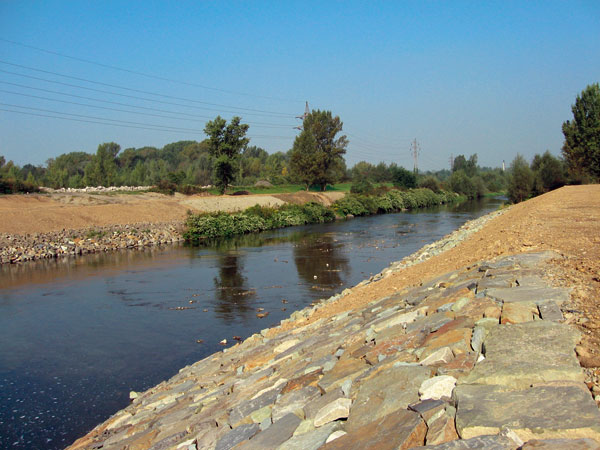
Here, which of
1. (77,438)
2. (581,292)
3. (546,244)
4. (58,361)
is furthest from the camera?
(58,361)

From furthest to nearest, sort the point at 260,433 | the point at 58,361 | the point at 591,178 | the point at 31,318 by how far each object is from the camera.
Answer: the point at 591,178 < the point at 31,318 < the point at 58,361 < the point at 260,433

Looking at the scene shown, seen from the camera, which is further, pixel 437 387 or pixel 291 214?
pixel 291 214

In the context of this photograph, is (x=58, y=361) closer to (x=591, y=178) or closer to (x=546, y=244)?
(x=546, y=244)

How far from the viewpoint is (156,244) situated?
31.3 m

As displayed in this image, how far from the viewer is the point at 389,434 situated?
3.48 meters

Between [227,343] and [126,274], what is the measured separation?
1102 cm

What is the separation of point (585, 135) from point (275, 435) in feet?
179

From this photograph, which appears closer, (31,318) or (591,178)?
(31,318)

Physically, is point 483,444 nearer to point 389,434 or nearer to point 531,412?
point 531,412

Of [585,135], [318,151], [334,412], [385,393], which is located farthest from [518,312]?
[318,151]

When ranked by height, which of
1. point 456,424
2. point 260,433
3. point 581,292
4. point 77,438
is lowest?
point 77,438

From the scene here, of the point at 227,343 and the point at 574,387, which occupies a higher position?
the point at 574,387

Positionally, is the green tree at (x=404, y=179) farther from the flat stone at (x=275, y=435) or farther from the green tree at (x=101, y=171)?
the flat stone at (x=275, y=435)

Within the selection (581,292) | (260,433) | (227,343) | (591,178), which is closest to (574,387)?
(581,292)
